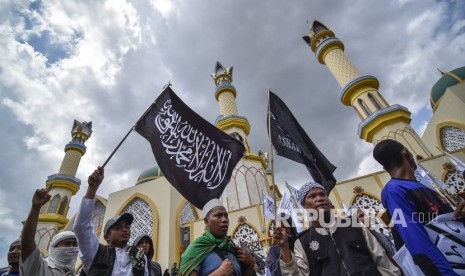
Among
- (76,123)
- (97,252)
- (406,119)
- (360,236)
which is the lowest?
(360,236)

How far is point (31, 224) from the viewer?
5.46ft

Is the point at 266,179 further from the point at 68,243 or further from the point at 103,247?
the point at 103,247

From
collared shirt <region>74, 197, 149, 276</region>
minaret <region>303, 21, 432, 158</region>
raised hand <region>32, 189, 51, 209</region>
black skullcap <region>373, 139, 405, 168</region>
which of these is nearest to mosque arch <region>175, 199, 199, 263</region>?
minaret <region>303, 21, 432, 158</region>

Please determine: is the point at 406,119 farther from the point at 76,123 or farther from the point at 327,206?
the point at 76,123

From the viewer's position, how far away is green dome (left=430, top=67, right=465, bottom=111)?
12368mm

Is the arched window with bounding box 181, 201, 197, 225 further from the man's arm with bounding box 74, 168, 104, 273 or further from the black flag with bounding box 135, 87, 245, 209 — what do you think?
the man's arm with bounding box 74, 168, 104, 273

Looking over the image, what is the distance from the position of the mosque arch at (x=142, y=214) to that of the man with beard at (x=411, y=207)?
36.7 ft

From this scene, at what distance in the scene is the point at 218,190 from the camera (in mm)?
2949

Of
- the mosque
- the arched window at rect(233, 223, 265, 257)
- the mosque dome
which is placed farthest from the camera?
the mosque dome

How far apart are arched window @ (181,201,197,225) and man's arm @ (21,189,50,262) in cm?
1091

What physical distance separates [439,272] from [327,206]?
2.60 ft

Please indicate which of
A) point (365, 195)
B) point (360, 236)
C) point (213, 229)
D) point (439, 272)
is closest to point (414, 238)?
point (439, 272)

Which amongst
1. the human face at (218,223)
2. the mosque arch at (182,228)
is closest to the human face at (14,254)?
the human face at (218,223)

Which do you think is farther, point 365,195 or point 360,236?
point 365,195
